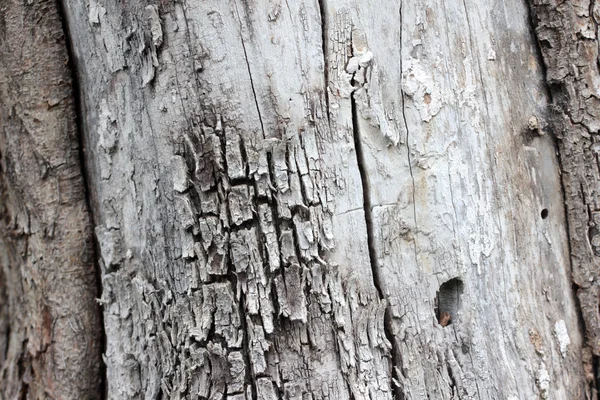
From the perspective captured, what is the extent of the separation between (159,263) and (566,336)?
1.32m

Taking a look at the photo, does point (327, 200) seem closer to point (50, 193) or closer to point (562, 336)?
point (562, 336)

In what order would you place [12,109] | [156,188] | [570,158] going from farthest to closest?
[12,109], [570,158], [156,188]

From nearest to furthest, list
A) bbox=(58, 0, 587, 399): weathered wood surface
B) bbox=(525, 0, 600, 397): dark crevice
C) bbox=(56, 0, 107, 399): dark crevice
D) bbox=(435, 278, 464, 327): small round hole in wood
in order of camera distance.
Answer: bbox=(58, 0, 587, 399): weathered wood surface, bbox=(435, 278, 464, 327): small round hole in wood, bbox=(525, 0, 600, 397): dark crevice, bbox=(56, 0, 107, 399): dark crevice

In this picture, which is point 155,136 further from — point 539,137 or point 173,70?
point 539,137

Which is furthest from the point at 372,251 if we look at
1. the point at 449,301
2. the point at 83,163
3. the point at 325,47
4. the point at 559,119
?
the point at 83,163

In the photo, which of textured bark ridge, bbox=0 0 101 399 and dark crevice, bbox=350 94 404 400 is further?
textured bark ridge, bbox=0 0 101 399

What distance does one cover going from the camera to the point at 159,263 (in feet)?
5.54

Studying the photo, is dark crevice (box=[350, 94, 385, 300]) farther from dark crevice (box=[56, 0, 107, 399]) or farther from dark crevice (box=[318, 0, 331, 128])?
dark crevice (box=[56, 0, 107, 399])

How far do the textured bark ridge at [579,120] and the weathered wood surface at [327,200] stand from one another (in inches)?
3.7

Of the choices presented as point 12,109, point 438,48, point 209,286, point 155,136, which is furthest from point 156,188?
point 438,48

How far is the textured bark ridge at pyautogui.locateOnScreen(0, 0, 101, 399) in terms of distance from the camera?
75.3 inches

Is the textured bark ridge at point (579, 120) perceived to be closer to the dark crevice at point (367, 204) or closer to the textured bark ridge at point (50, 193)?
the dark crevice at point (367, 204)

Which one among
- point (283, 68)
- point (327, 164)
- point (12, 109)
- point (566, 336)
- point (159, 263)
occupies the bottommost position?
point (566, 336)

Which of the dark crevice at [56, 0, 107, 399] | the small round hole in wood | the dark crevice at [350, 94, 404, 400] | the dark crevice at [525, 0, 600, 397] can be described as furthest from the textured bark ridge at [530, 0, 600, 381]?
the dark crevice at [56, 0, 107, 399]
